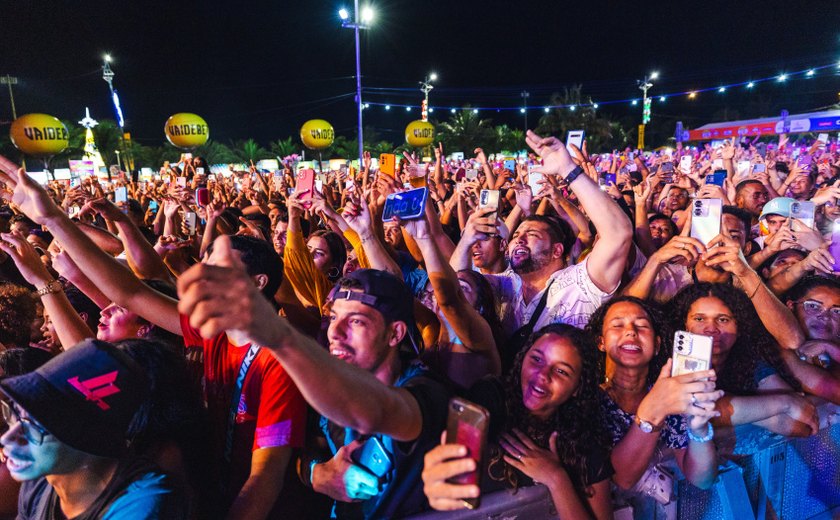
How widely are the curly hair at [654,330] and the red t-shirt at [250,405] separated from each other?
144 centimetres

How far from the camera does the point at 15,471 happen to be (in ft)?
4.64

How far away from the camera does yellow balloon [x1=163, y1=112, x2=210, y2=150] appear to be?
14.9m

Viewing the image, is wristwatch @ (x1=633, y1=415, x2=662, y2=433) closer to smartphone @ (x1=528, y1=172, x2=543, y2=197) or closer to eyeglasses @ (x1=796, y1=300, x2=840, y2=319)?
eyeglasses @ (x1=796, y1=300, x2=840, y2=319)

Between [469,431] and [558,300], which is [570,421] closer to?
Result: [558,300]

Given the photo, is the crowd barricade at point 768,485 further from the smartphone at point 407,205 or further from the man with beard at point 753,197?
the man with beard at point 753,197

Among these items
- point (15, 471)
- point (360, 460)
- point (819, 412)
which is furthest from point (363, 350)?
point (819, 412)

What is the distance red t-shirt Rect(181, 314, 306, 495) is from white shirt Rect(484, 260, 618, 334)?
163 cm

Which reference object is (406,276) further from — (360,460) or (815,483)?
(815,483)

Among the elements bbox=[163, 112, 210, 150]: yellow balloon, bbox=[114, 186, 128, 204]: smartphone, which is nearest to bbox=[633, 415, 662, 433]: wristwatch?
bbox=[114, 186, 128, 204]: smartphone

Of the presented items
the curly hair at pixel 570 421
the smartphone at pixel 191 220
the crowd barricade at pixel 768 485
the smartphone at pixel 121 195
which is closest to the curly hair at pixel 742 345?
the crowd barricade at pixel 768 485

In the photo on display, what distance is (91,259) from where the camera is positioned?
2.47 meters

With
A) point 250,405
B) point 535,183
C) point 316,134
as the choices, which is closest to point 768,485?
point 250,405

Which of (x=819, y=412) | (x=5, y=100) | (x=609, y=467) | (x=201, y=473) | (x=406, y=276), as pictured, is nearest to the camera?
(x=201, y=473)

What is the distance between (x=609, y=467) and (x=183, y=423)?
156 centimetres
